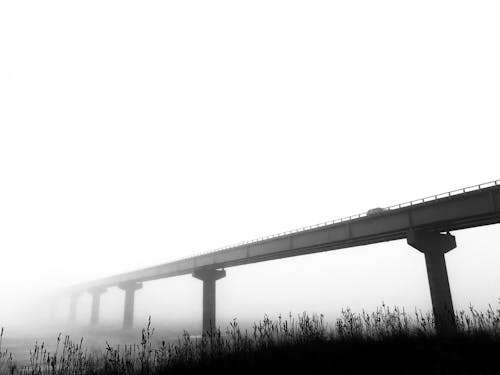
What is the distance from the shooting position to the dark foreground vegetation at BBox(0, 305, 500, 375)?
28.8ft

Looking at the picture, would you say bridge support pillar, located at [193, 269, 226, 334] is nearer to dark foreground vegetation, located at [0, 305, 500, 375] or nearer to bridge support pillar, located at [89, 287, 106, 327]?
dark foreground vegetation, located at [0, 305, 500, 375]

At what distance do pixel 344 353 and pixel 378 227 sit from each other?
22.0 meters

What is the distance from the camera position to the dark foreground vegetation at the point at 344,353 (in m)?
8.78

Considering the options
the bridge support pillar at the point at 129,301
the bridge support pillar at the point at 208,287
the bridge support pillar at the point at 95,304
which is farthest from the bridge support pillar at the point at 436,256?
the bridge support pillar at the point at 95,304

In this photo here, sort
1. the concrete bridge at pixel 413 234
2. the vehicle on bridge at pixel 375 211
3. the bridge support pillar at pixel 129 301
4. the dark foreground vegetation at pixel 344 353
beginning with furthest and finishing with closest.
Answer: the bridge support pillar at pixel 129 301
the vehicle on bridge at pixel 375 211
the concrete bridge at pixel 413 234
the dark foreground vegetation at pixel 344 353

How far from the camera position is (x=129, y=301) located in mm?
73125

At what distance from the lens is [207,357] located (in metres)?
10.5

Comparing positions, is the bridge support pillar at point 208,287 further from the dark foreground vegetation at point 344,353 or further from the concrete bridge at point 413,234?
the dark foreground vegetation at point 344,353

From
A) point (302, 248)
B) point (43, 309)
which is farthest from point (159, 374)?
point (43, 309)

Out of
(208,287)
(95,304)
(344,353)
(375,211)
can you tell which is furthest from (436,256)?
(95,304)

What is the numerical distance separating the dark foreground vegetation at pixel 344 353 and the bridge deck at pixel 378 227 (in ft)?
45.9

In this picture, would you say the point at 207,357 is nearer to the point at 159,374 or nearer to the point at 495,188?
the point at 159,374

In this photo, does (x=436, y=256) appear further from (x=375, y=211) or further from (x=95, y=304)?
(x=95, y=304)

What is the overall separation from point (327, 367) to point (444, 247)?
22.5 metres
